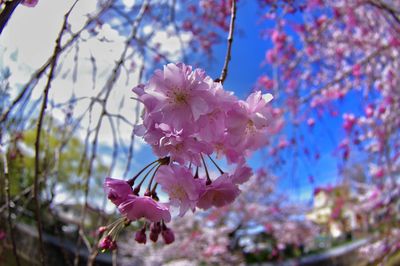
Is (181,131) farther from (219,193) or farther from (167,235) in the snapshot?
(167,235)

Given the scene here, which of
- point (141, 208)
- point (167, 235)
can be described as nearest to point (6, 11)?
point (141, 208)

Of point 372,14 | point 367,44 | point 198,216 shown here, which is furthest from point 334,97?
point 198,216

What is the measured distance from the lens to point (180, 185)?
0.69 metres

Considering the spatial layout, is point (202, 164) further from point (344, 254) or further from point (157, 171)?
point (344, 254)

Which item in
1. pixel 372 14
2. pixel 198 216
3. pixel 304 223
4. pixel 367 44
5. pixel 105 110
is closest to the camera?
pixel 105 110

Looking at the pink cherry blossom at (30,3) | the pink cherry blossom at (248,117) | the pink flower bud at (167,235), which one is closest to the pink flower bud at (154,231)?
the pink flower bud at (167,235)

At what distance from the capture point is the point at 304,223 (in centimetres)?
896

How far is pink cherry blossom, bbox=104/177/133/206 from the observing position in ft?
2.19

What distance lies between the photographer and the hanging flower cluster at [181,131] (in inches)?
25.7

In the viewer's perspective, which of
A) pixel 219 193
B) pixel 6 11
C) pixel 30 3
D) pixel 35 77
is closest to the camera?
pixel 6 11

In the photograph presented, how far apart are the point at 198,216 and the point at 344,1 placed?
510 centimetres

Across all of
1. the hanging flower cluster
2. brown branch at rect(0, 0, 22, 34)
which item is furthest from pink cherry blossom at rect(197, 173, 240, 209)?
brown branch at rect(0, 0, 22, 34)

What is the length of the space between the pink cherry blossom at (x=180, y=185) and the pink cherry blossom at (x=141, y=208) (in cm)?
4

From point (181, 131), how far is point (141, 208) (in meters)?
0.16
